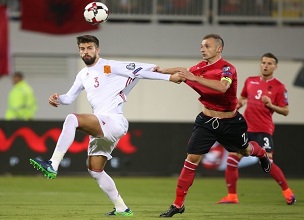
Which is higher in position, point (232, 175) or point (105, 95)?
point (105, 95)

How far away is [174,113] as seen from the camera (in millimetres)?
22641

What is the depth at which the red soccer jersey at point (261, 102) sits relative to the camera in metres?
13.1

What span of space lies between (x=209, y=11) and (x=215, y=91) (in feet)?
47.6

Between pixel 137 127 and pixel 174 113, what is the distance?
12.1 ft

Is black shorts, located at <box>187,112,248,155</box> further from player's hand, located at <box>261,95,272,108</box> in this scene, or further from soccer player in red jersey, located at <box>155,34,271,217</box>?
player's hand, located at <box>261,95,272,108</box>

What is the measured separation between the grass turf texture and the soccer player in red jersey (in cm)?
47

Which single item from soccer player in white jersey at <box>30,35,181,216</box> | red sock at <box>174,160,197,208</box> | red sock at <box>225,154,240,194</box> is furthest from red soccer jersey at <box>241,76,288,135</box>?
soccer player in white jersey at <box>30,35,181,216</box>

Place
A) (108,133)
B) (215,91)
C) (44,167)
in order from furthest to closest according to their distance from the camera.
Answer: (215,91)
(108,133)
(44,167)

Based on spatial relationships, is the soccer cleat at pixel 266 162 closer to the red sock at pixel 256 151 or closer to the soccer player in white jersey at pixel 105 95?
the red sock at pixel 256 151

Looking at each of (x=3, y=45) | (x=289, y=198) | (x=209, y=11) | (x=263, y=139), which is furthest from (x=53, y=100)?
(x=209, y=11)

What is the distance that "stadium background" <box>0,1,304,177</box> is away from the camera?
63.9ft

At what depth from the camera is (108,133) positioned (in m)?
9.91

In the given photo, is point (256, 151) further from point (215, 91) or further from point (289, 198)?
point (289, 198)

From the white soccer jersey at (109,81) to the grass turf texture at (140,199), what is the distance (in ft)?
4.33
